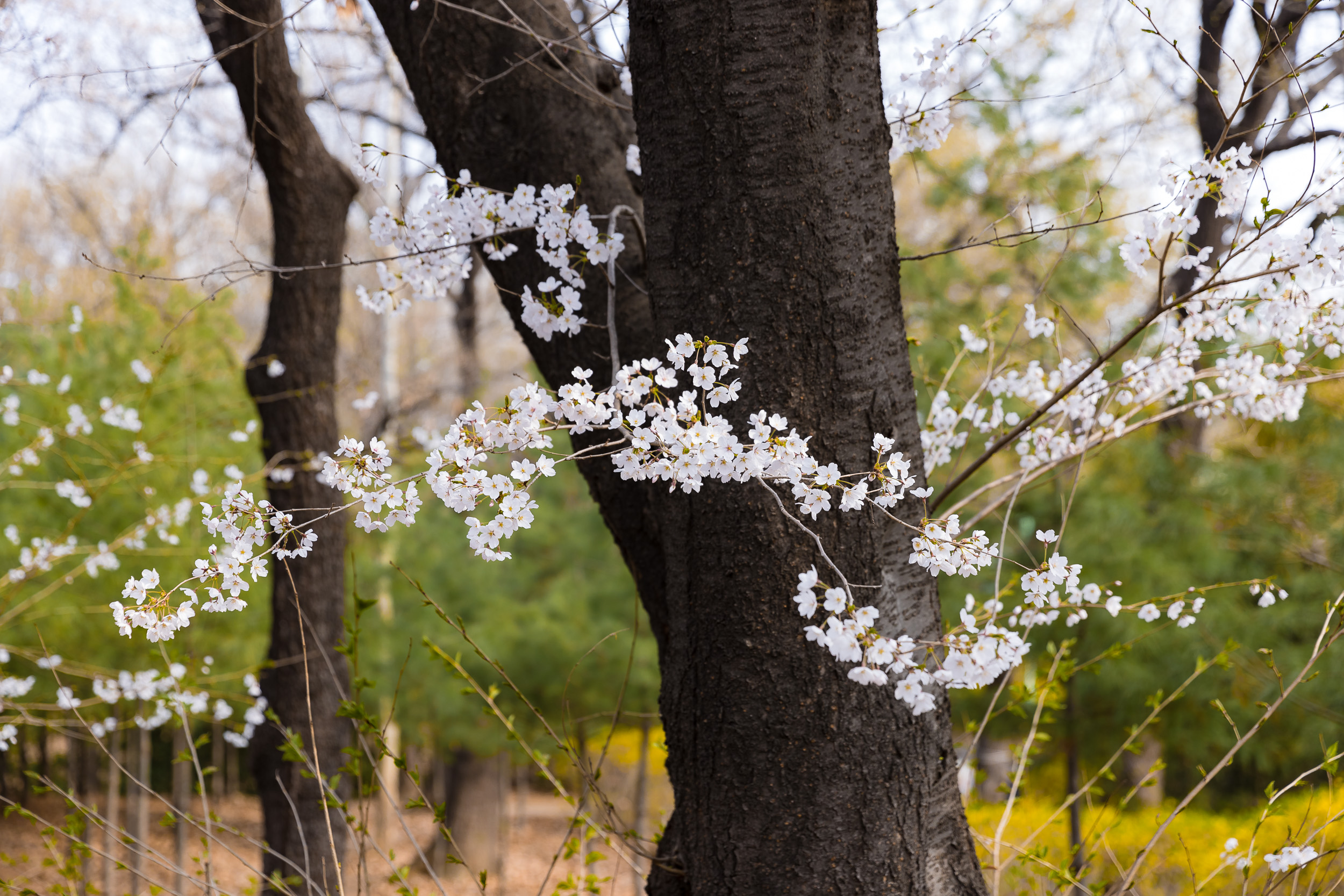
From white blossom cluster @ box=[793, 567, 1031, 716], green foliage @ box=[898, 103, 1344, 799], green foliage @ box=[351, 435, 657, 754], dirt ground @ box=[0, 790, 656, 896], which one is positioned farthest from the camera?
dirt ground @ box=[0, 790, 656, 896]

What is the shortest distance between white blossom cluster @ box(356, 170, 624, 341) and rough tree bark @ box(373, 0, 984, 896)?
0.86 ft

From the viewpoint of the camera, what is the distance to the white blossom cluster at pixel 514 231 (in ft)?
5.54

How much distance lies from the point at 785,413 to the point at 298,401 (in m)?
2.97

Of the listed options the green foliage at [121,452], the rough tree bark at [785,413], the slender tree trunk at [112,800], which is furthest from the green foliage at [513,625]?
the rough tree bark at [785,413]

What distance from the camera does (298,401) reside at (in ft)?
12.3

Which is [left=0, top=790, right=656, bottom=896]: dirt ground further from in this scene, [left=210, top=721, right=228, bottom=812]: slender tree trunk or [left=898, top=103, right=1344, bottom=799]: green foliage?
[left=898, top=103, right=1344, bottom=799]: green foliage

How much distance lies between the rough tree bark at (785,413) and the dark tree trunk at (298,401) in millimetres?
2299

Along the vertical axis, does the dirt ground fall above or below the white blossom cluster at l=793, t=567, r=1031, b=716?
below

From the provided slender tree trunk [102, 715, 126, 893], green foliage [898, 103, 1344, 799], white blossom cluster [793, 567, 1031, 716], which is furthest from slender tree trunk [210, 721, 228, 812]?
white blossom cluster [793, 567, 1031, 716]

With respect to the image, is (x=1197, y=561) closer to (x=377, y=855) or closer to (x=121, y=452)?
(x=121, y=452)

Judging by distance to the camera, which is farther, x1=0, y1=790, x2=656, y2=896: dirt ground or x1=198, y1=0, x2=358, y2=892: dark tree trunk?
x1=0, y1=790, x2=656, y2=896: dirt ground

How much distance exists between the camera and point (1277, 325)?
1.89m

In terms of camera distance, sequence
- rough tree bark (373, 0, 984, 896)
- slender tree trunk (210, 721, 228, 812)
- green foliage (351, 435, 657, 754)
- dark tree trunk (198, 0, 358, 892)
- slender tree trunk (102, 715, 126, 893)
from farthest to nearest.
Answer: slender tree trunk (210, 721, 228, 812), green foliage (351, 435, 657, 754), slender tree trunk (102, 715, 126, 893), dark tree trunk (198, 0, 358, 892), rough tree bark (373, 0, 984, 896)

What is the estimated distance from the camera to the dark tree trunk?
3.38 metres
